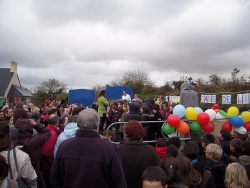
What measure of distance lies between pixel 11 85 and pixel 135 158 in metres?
43.9

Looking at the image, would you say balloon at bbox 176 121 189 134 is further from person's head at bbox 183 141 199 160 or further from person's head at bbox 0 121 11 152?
person's head at bbox 0 121 11 152

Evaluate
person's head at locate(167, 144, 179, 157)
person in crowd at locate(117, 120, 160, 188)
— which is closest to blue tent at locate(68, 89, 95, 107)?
person's head at locate(167, 144, 179, 157)

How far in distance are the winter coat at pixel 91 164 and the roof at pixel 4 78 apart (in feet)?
138

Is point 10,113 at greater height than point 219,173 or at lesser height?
greater

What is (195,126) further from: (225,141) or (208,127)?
(225,141)

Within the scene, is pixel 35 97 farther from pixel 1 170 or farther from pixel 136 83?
pixel 1 170

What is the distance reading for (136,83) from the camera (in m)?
33.4

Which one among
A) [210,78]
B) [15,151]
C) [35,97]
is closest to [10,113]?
[15,151]

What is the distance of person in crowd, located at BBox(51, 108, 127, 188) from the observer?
2490mm

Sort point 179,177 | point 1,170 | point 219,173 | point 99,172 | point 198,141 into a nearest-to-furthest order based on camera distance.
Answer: point 1,170 < point 99,172 < point 179,177 < point 219,173 < point 198,141

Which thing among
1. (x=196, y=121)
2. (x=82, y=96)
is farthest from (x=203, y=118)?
(x=82, y=96)

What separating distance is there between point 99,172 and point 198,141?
9.21 feet

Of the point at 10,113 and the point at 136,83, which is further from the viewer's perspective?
the point at 136,83

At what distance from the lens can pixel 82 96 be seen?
1934 centimetres
